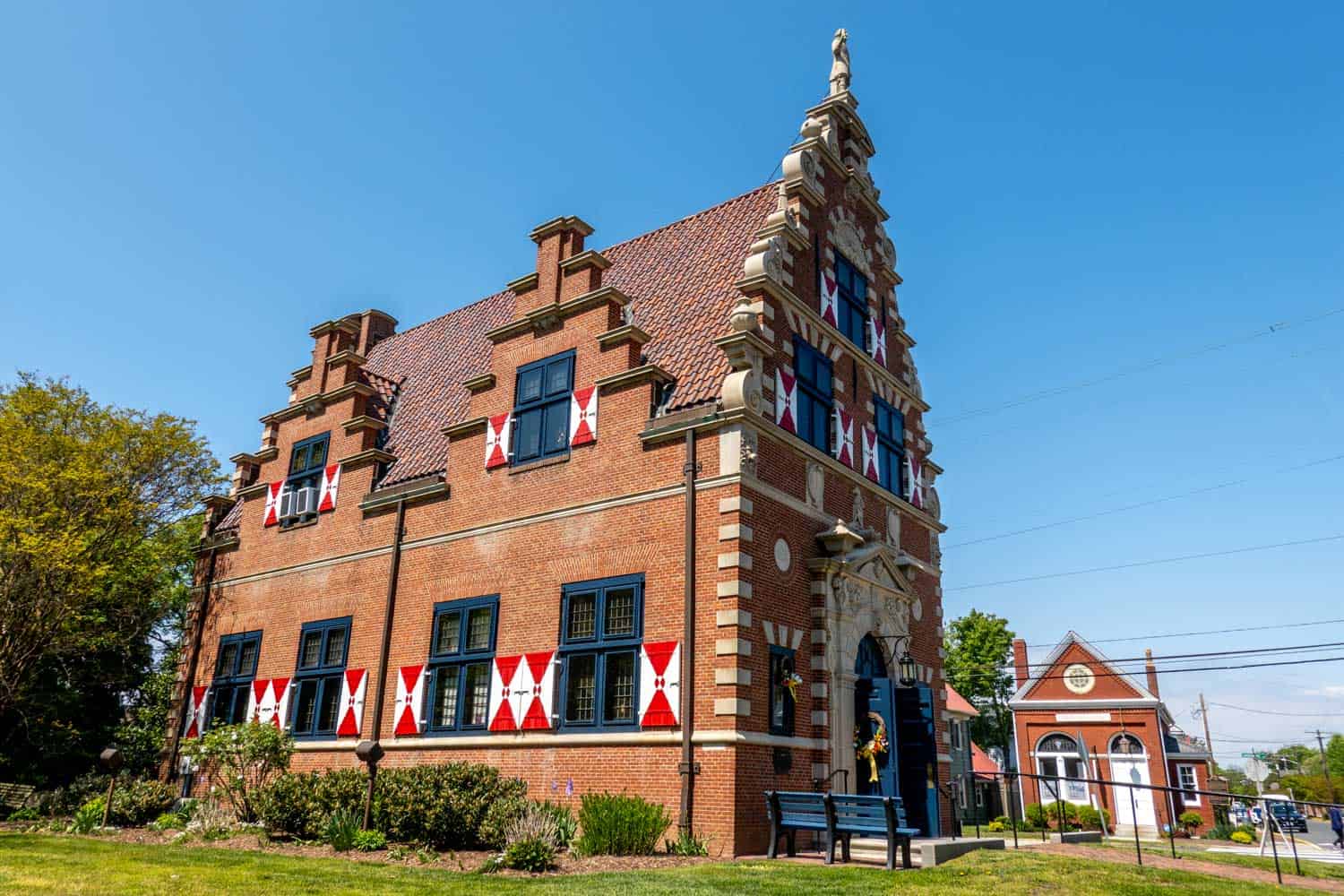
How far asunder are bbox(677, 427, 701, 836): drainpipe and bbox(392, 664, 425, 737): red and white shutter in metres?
6.47

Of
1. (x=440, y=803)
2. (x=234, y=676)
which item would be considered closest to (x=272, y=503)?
(x=234, y=676)

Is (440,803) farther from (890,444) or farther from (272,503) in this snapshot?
(272,503)

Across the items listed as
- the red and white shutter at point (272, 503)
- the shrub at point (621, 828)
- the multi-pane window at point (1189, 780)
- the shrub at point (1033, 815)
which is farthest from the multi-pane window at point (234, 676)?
the multi-pane window at point (1189, 780)

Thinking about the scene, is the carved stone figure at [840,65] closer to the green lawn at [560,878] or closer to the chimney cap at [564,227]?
the chimney cap at [564,227]

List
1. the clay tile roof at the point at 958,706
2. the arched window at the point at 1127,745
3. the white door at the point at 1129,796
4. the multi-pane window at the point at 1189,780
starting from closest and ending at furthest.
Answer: the white door at the point at 1129,796 < the arched window at the point at 1127,745 < the multi-pane window at the point at 1189,780 < the clay tile roof at the point at 958,706

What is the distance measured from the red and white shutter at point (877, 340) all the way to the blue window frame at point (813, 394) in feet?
8.73

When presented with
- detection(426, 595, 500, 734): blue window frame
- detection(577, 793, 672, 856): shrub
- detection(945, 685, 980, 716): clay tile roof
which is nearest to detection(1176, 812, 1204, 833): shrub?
detection(945, 685, 980, 716): clay tile roof

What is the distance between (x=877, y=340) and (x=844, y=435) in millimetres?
3573

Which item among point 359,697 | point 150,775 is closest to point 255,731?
point 359,697

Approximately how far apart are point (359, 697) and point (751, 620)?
9.48 metres

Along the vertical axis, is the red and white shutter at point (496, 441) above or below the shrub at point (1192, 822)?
above

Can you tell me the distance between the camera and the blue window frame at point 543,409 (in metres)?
18.2

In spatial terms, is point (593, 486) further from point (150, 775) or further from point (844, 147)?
point (150, 775)

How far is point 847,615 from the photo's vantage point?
16.6 meters
